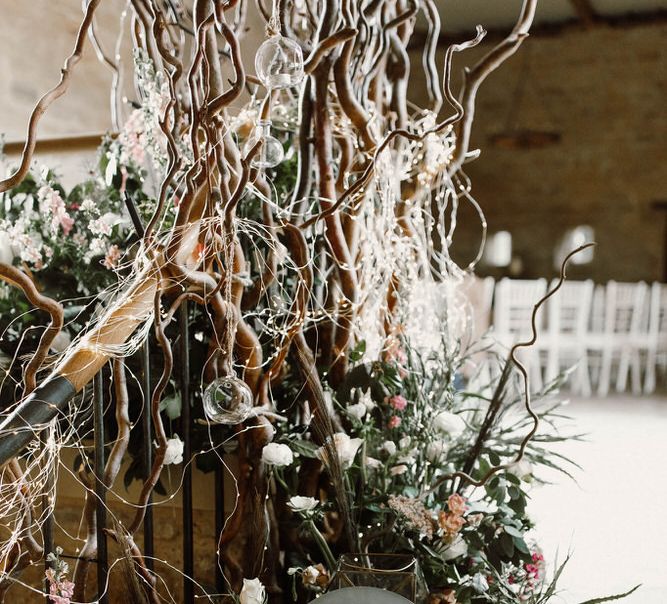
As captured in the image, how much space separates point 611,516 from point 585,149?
5.77 metres

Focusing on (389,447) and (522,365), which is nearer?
(522,365)

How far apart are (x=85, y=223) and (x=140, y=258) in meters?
0.82

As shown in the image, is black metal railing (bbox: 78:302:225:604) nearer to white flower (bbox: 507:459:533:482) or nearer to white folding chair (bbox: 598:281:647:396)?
white flower (bbox: 507:459:533:482)

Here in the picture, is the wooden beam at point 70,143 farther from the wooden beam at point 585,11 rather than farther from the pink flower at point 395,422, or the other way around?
the wooden beam at point 585,11

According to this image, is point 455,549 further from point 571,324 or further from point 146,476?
→ point 571,324

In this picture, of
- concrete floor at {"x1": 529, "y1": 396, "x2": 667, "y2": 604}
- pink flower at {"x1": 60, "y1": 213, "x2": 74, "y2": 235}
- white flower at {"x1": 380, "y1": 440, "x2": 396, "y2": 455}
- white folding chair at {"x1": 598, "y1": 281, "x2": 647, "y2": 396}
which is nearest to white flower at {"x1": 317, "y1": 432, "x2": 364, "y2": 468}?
white flower at {"x1": 380, "y1": 440, "x2": 396, "y2": 455}

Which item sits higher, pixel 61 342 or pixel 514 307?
pixel 61 342

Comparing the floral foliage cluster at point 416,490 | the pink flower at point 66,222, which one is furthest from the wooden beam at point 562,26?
the floral foliage cluster at point 416,490

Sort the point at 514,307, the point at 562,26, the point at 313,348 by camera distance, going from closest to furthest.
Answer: the point at 313,348
the point at 514,307
the point at 562,26

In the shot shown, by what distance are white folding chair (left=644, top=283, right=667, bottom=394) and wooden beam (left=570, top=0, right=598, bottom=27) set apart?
2.65m

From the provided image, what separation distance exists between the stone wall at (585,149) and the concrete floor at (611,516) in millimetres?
3671

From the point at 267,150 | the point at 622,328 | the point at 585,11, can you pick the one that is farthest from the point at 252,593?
the point at 585,11

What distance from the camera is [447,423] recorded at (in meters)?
1.56

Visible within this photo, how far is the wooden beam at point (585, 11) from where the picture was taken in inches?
278
